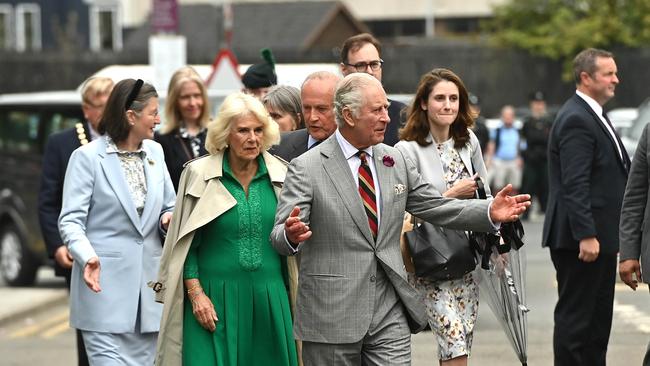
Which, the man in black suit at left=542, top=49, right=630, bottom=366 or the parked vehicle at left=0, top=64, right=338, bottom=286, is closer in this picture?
the man in black suit at left=542, top=49, right=630, bottom=366

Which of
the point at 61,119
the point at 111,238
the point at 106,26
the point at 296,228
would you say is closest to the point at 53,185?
the point at 111,238

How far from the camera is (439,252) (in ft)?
23.4

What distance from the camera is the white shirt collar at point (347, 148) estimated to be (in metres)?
6.31

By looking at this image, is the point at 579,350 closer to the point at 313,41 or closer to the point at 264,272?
the point at 264,272

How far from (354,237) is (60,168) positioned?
10.8ft

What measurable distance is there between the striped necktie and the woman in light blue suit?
1.45 m

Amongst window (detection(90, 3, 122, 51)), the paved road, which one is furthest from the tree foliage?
the paved road

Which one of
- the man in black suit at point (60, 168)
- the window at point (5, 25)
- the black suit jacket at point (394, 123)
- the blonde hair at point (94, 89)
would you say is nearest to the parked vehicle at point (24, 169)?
the blonde hair at point (94, 89)

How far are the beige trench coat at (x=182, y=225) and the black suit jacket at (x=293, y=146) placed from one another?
776 mm

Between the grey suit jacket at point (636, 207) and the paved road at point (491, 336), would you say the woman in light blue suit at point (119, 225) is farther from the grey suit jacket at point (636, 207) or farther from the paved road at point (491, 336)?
the paved road at point (491, 336)

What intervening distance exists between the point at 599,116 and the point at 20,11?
52.2 meters

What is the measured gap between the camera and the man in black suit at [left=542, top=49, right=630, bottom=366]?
8383mm

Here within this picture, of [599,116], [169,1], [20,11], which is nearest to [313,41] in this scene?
[20,11]

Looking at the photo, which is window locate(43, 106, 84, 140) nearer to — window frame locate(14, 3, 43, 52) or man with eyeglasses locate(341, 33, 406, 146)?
man with eyeglasses locate(341, 33, 406, 146)
